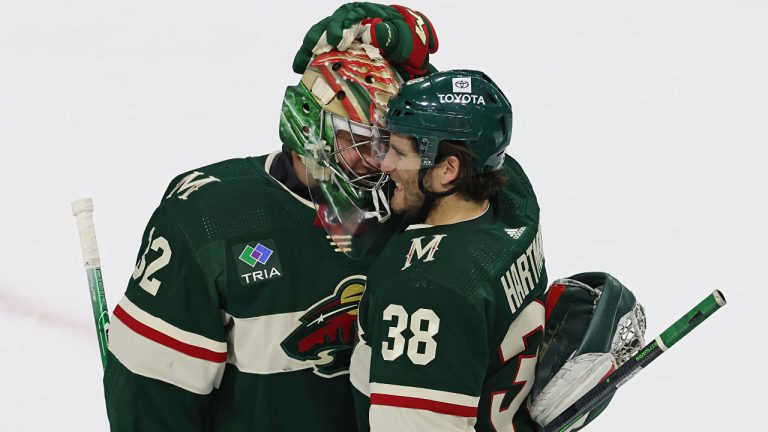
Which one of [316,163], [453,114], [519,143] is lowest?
[519,143]

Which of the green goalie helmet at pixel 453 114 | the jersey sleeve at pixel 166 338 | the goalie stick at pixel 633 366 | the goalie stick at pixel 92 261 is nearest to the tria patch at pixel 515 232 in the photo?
the green goalie helmet at pixel 453 114

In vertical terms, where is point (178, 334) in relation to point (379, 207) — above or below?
below

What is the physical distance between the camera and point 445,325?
217 cm

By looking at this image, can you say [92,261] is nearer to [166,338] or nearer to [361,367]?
[166,338]

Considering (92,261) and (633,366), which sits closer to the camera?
(633,366)

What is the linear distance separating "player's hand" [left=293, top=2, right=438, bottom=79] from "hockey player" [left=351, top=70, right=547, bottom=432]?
0.93 ft

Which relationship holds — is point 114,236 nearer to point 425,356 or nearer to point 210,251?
point 210,251

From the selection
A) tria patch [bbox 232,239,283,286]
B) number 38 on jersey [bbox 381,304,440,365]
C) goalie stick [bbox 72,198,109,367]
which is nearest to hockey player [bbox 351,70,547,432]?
number 38 on jersey [bbox 381,304,440,365]

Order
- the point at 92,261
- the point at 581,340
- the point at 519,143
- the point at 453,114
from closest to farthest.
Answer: the point at 453,114 < the point at 581,340 < the point at 92,261 < the point at 519,143

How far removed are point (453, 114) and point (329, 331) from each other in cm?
59

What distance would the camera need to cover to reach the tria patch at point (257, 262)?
246 centimetres

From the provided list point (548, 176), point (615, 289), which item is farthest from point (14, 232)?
point (615, 289)

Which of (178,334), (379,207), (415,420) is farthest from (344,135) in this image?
(415,420)

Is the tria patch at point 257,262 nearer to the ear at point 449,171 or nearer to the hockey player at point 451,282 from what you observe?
the hockey player at point 451,282
